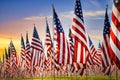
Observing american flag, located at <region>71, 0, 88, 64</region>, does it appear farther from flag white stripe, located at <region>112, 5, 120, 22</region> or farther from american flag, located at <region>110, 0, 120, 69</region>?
flag white stripe, located at <region>112, 5, 120, 22</region>

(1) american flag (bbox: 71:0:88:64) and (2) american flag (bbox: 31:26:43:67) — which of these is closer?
(1) american flag (bbox: 71:0:88:64)

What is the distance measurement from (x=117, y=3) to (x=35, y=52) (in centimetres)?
3106

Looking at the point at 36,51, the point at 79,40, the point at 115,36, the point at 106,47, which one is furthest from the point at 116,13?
the point at 36,51

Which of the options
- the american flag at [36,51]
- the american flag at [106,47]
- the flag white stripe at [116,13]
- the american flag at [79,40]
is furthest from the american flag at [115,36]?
the american flag at [36,51]

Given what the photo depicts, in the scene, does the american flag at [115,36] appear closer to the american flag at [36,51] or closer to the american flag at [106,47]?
the american flag at [106,47]

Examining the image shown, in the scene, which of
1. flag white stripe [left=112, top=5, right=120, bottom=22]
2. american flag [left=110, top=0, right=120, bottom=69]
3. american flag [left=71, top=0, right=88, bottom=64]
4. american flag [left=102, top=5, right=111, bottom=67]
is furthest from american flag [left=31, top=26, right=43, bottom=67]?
flag white stripe [left=112, top=5, right=120, bottom=22]

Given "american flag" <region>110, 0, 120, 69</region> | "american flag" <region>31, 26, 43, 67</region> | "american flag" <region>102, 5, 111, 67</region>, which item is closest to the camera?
"american flag" <region>110, 0, 120, 69</region>

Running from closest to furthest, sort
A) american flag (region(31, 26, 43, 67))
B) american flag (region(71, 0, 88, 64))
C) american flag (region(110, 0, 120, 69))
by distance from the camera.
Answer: american flag (region(110, 0, 120, 69)) < american flag (region(71, 0, 88, 64)) < american flag (region(31, 26, 43, 67))

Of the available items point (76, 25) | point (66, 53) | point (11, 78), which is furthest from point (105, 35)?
point (11, 78)

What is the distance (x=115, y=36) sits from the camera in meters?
27.0

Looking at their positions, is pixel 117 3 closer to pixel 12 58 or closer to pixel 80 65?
pixel 80 65

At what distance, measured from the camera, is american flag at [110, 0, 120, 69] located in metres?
26.6

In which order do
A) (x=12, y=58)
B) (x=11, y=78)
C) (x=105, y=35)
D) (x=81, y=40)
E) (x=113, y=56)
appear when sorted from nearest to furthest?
(x=113, y=56), (x=81, y=40), (x=105, y=35), (x=12, y=58), (x=11, y=78)

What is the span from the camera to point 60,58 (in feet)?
136
